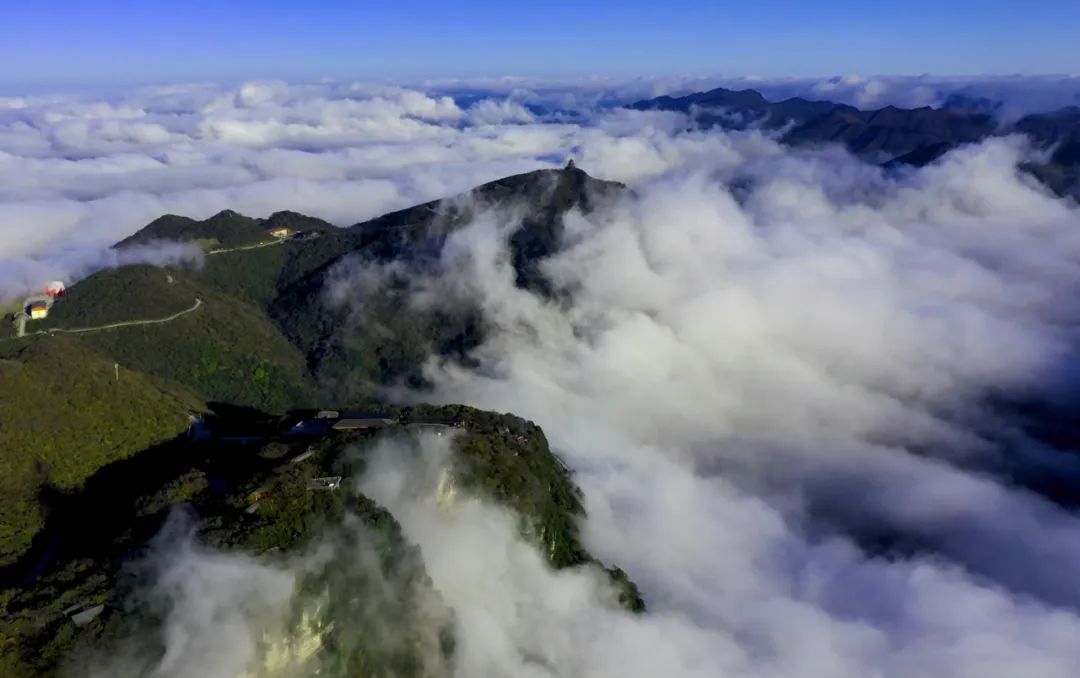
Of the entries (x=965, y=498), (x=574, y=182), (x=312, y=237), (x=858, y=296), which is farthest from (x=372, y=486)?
(x=858, y=296)

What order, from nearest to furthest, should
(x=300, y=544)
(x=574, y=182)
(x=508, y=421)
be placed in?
(x=300, y=544)
(x=508, y=421)
(x=574, y=182)

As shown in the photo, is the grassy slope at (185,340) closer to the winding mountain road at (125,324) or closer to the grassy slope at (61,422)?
the winding mountain road at (125,324)

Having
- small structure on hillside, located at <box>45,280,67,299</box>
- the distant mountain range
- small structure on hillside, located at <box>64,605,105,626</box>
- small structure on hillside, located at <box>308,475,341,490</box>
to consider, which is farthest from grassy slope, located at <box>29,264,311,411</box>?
small structure on hillside, located at <box>64,605,105,626</box>

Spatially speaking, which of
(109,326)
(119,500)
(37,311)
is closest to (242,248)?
(109,326)

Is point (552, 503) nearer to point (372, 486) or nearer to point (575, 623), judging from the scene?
point (575, 623)

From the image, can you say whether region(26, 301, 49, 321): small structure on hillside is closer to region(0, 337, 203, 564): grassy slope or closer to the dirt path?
region(0, 337, 203, 564): grassy slope

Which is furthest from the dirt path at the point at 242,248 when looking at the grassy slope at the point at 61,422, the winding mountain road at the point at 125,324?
the grassy slope at the point at 61,422

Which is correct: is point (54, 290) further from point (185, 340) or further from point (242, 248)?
point (242, 248)
